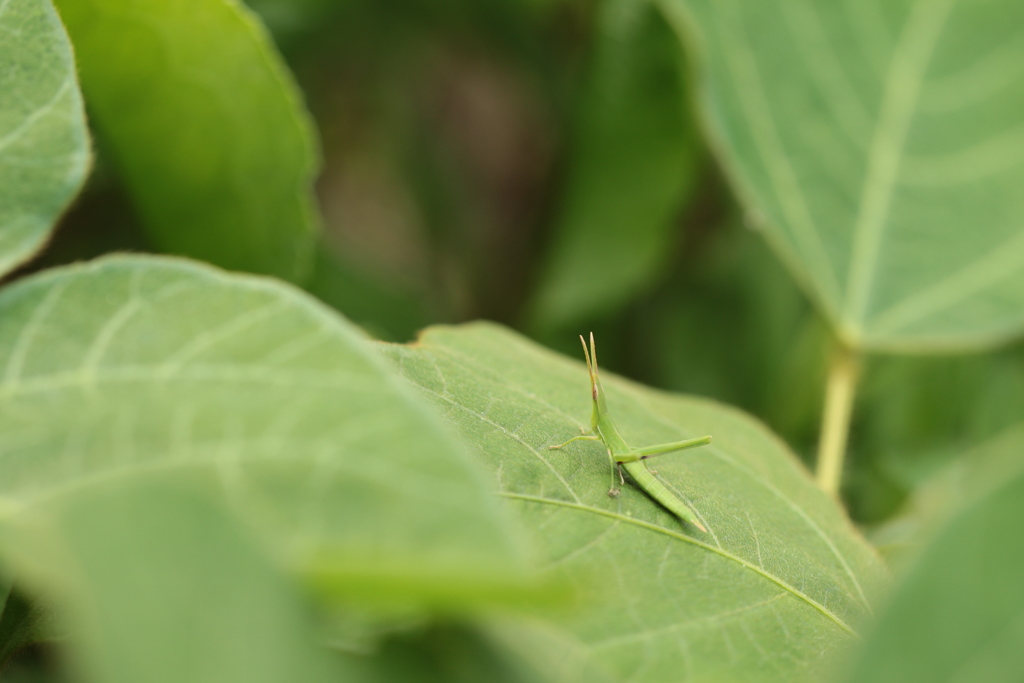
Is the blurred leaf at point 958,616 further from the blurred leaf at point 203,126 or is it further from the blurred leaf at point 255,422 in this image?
the blurred leaf at point 203,126

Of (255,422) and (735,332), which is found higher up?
(255,422)

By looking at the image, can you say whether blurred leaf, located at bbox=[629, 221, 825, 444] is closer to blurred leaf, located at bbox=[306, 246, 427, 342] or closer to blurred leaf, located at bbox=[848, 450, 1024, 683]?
blurred leaf, located at bbox=[306, 246, 427, 342]

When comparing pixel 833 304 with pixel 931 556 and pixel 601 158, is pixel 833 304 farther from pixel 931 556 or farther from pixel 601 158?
pixel 931 556

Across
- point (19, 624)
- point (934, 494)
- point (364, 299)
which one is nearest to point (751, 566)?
point (19, 624)

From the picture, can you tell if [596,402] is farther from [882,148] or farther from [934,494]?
[882,148]

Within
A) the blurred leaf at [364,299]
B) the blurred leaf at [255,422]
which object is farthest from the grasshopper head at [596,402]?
the blurred leaf at [364,299]

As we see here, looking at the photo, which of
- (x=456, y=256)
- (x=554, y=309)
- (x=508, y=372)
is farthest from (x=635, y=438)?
(x=456, y=256)

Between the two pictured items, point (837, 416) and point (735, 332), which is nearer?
point (837, 416)
